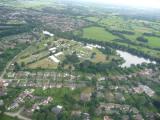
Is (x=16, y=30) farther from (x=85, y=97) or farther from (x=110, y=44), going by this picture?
(x=85, y=97)

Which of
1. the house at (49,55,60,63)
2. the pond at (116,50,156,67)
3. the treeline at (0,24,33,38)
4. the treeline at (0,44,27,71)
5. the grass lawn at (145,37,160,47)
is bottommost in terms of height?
the pond at (116,50,156,67)

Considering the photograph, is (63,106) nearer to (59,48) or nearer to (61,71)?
(61,71)

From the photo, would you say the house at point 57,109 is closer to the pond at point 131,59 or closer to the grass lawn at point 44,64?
the grass lawn at point 44,64

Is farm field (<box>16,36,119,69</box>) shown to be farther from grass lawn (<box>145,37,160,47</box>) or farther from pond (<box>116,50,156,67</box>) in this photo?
grass lawn (<box>145,37,160,47</box>)

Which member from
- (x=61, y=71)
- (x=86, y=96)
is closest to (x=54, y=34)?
(x=61, y=71)

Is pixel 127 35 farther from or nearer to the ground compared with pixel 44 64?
nearer to the ground

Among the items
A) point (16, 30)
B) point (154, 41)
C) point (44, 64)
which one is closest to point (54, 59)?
point (44, 64)

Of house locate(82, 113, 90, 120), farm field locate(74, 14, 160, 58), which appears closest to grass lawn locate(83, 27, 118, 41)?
farm field locate(74, 14, 160, 58)

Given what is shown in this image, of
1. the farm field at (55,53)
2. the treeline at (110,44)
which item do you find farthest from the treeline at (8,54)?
the treeline at (110,44)
